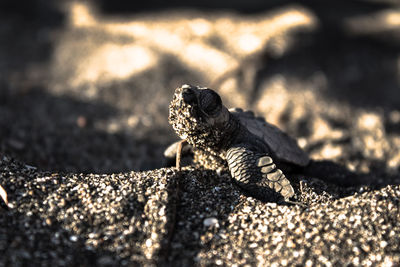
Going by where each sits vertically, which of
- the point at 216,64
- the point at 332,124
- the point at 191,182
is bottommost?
the point at 332,124

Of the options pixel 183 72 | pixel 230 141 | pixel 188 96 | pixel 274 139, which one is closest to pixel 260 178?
pixel 230 141

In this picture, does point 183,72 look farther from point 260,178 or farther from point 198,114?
point 260,178

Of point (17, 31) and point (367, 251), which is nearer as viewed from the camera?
point (367, 251)

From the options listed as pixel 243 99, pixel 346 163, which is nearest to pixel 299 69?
pixel 243 99

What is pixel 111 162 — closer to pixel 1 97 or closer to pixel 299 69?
pixel 1 97

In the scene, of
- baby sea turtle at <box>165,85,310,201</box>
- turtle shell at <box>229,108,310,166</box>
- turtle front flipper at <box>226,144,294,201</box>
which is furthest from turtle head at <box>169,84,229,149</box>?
turtle shell at <box>229,108,310,166</box>

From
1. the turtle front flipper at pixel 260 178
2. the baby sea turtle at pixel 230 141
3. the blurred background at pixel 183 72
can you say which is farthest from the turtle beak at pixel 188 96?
the blurred background at pixel 183 72
